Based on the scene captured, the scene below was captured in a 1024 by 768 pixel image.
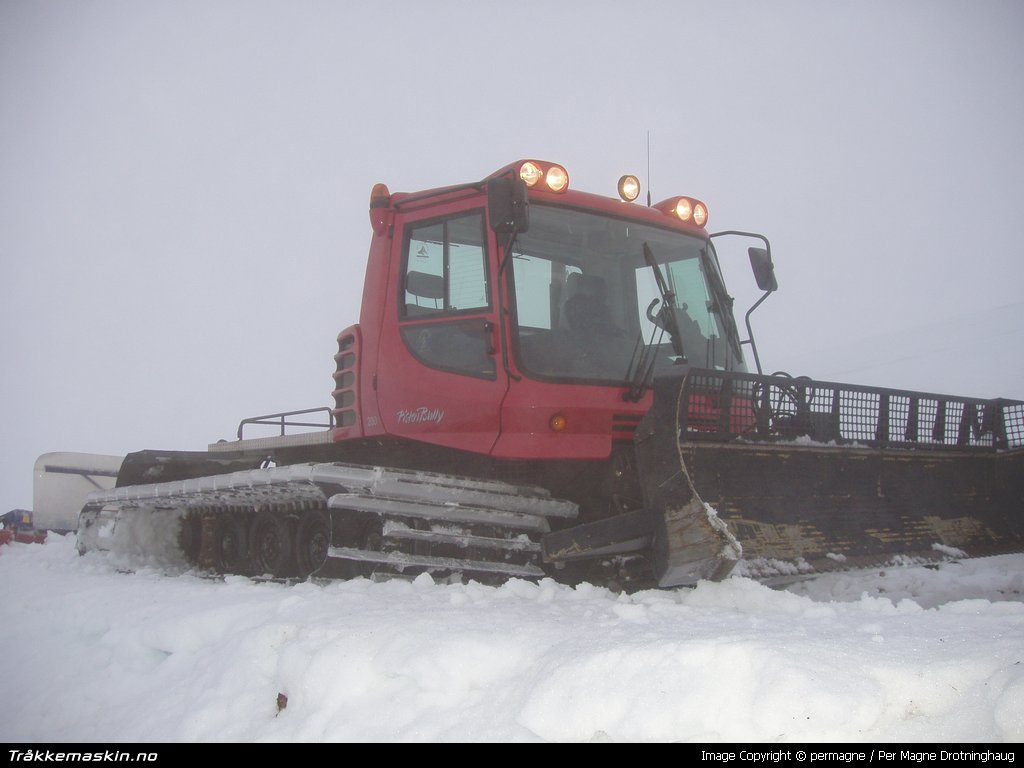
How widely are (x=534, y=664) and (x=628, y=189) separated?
3661mm

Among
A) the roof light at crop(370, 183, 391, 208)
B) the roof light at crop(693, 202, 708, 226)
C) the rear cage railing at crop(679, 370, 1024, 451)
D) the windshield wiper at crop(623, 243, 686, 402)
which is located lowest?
the rear cage railing at crop(679, 370, 1024, 451)

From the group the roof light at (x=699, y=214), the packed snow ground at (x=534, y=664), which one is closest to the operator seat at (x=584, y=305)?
the roof light at (x=699, y=214)

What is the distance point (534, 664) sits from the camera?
281 centimetres

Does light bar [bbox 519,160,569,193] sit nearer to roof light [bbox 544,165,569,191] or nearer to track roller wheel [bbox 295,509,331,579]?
roof light [bbox 544,165,569,191]

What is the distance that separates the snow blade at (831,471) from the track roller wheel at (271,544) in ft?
7.74

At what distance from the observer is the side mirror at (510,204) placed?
15.3 ft

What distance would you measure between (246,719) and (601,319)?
3.11 meters

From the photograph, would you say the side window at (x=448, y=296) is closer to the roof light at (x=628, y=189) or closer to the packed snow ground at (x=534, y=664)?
the roof light at (x=628, y=189)

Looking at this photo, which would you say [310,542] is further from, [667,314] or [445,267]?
[667,314]

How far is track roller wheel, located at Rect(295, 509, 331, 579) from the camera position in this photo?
5.20 m

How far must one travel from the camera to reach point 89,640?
14.9 ft

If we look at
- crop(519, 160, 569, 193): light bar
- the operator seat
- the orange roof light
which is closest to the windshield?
the operator seat

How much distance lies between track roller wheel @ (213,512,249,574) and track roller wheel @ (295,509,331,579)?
77cm
